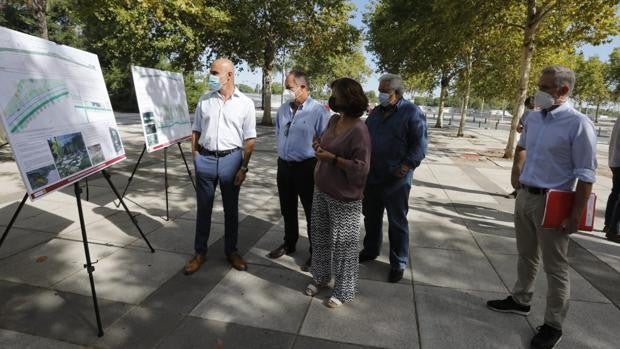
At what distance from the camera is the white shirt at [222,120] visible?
3.68 metres

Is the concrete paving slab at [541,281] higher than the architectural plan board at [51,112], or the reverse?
the architectural plan board at [51,112]

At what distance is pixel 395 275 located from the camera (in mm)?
3766

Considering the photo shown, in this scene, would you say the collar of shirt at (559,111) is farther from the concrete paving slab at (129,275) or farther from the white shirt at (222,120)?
the concrete paving slab at (129,275)

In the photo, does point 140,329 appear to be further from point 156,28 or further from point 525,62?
point 156,28

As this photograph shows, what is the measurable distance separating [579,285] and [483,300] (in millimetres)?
1186

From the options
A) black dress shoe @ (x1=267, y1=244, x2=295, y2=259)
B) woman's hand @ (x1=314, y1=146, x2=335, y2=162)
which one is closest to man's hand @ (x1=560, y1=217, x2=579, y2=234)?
woman's hand @ (x1=314, y1=146, x2=335, y2=162)

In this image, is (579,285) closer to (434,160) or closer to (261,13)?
(434,160)

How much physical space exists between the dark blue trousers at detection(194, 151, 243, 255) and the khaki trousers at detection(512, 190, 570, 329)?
255 centimetres

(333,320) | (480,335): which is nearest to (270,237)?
(333,320)

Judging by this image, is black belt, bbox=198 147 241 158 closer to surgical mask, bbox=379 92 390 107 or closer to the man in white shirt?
the man in white shirt

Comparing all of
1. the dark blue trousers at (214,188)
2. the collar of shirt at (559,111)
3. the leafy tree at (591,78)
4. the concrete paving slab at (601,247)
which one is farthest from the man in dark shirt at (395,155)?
the leafy tree at (591,78)

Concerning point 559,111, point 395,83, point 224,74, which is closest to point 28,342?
point 224,74

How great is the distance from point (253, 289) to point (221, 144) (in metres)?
1.39

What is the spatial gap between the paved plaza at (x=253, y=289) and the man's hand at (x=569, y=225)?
3.02ft
